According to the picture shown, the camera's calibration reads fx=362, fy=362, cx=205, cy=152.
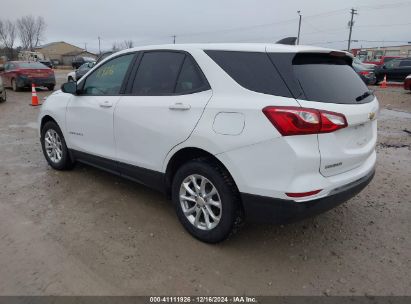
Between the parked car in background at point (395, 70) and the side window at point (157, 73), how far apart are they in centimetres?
2115

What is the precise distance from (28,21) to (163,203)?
108535mm

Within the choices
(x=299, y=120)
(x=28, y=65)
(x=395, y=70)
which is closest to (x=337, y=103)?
(x=299, y=120)

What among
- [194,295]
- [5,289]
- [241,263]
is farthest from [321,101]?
[5,289]

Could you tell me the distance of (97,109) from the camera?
4270 millimetres

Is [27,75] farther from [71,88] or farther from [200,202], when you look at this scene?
[200,202]

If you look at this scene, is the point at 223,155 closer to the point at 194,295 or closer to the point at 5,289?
the point at 194,295

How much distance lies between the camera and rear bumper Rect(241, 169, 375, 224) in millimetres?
2748

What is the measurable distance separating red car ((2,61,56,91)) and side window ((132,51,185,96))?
15.6 meters

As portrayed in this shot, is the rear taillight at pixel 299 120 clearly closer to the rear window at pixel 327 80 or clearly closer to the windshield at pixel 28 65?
the rear window at pixel 327 80

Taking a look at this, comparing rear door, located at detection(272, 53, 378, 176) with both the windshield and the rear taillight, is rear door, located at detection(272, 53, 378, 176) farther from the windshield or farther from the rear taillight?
the windshield

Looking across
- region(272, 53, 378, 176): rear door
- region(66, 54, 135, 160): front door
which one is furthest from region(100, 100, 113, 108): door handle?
region(272, 53, 378, 176): rear door

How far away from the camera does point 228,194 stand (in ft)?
9.90

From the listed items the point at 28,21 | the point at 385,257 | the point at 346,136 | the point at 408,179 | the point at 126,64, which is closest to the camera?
the point at 346,136

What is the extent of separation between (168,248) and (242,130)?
1298mm
